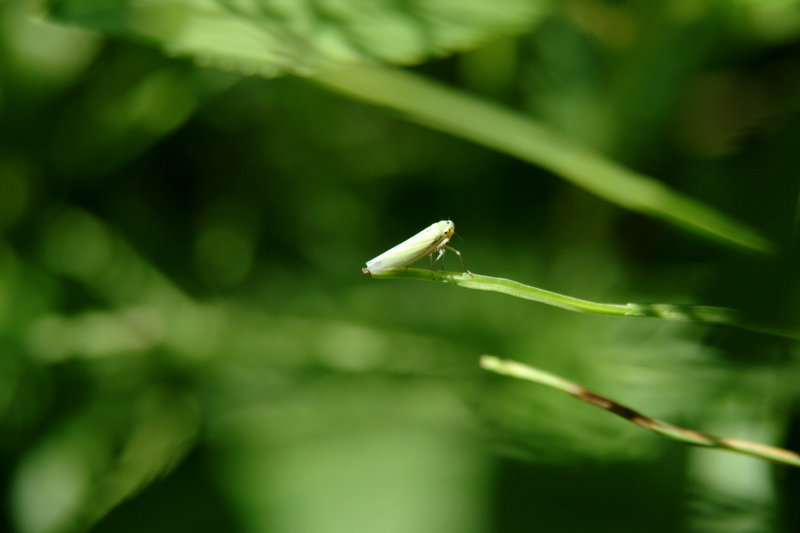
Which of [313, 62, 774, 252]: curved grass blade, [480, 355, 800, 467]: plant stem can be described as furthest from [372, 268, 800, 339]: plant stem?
[313, 62, 774, 252]: curved grass blade

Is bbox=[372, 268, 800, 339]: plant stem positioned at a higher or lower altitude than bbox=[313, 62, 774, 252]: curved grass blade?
lower

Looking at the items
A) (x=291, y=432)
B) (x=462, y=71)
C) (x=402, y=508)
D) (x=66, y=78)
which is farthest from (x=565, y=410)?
(x=66, y=78)

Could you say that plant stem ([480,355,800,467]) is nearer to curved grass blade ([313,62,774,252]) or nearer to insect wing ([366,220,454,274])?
curved grass blade ([313,62,774,252])

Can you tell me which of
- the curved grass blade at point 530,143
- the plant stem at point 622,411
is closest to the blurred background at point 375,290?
the curved grass blade at point 530,143

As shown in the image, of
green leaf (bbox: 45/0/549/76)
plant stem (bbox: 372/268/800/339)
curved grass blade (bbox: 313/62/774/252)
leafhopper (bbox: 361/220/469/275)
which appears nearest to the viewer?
plant stem (bbox: 372/268/800/339)

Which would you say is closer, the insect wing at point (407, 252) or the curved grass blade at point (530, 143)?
the curved grass blade at point (530, 143)

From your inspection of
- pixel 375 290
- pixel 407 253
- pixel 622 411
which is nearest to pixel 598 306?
pixel 622 411

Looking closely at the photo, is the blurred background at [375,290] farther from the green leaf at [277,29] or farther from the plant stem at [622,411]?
the plant stem at [622,411]
